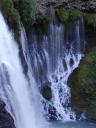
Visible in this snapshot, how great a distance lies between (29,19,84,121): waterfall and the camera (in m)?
23.4

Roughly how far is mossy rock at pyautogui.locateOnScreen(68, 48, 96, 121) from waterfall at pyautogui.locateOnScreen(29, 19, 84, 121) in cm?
26

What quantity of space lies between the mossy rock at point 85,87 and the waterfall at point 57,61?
0.84 feet

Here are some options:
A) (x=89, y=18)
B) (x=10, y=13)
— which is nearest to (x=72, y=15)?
(x=89, y=18)

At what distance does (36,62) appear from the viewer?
2345 centimetres

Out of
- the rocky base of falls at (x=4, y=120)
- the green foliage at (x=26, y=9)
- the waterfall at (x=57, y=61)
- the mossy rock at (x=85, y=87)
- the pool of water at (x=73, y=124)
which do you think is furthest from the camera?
the waterfall at (x=57, y=61)

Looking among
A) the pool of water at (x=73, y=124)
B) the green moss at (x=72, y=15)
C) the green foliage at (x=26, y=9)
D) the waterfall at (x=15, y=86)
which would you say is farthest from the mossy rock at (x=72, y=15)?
the pool of water at (x=73, y=124)

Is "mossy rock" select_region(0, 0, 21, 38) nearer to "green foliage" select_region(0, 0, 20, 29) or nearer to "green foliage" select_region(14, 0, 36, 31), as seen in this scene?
"green foliage" select_region(0, 0, 20, 29)

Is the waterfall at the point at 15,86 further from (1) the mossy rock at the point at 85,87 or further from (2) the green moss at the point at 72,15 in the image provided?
(2) the green moss at the point at 72,15

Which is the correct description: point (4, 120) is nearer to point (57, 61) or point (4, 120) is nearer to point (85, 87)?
point (85, 87)

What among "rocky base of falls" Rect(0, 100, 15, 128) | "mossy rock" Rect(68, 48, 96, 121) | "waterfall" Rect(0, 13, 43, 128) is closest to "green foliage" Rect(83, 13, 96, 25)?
"mossy rock" Rect(68, 48, 96, 121)

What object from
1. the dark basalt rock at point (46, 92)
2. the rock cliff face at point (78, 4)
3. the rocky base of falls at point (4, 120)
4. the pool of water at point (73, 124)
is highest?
the rocky base of falls at point (4, 120)

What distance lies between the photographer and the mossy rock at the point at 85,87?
76.3ft

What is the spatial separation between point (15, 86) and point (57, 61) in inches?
190

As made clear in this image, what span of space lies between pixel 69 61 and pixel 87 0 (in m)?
2.88
